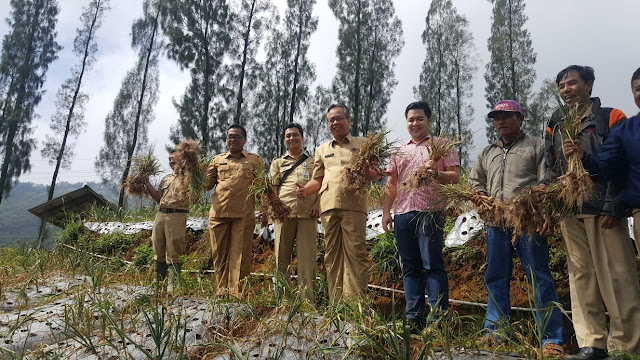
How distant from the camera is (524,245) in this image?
9.56ft

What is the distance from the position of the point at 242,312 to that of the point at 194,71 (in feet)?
52.5

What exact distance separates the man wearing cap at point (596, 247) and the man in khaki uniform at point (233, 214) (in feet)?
9.27

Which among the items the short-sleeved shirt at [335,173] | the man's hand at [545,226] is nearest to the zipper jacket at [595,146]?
the man's hand at [545,226]

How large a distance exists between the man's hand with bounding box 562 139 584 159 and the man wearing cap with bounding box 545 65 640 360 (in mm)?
30

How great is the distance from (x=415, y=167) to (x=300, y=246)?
4.65 ft

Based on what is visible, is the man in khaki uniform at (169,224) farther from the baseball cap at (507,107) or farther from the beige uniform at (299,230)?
the baseball cap at (507,107)

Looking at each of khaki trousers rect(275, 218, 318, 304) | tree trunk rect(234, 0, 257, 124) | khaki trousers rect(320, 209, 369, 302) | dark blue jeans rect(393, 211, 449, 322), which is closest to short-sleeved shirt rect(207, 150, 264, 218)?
khaki trousers rect(275, 218, 318, 304)

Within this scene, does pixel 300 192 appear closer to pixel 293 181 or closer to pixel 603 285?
pixel 293 181

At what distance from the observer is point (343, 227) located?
3.61 metres

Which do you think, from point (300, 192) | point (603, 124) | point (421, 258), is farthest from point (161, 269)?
point (603, 124)

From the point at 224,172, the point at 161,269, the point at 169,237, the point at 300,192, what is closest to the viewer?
the point at 300,192

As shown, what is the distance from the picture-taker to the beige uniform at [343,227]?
11.5ft

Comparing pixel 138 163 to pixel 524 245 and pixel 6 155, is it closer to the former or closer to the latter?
pixel 524 245

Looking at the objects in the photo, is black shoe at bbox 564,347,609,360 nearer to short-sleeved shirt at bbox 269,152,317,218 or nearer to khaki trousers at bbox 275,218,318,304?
khaki trousers at bbox 275,218,318,304
